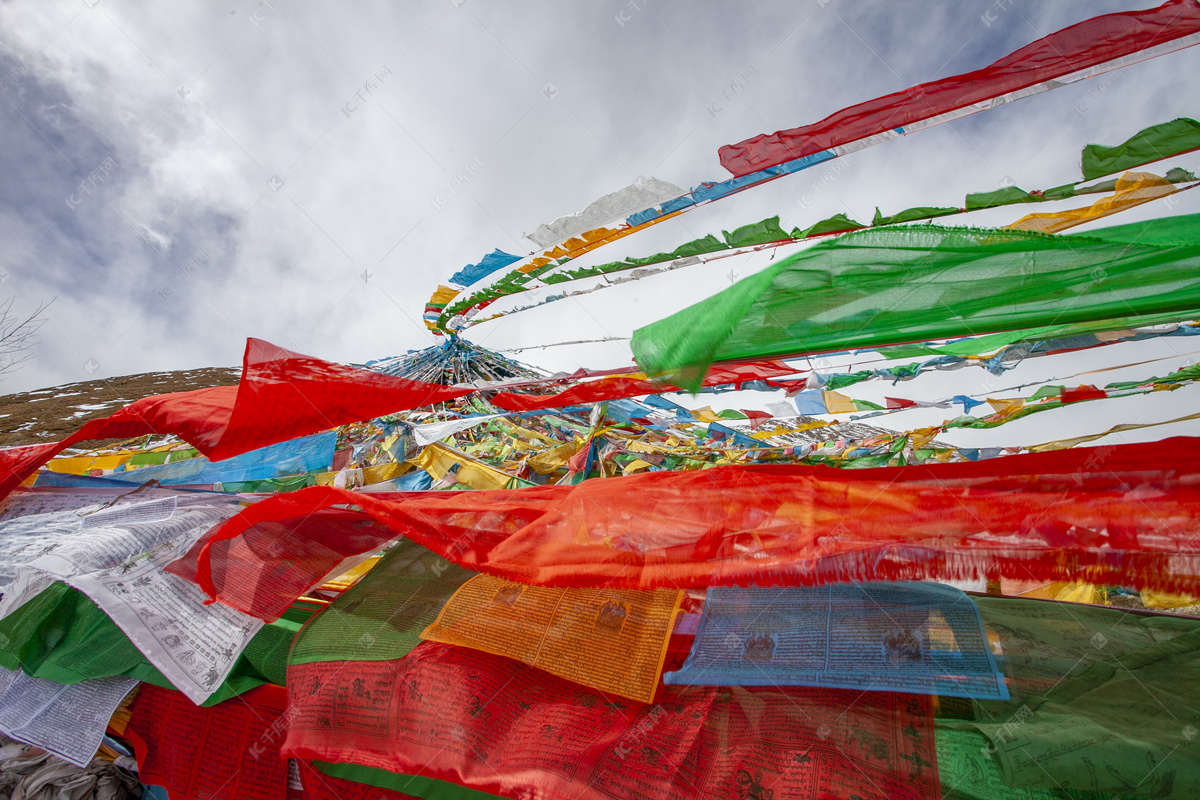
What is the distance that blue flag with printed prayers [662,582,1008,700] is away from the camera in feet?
5.22

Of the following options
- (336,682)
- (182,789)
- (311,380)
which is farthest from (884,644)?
(182,789)

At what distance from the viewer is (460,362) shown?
21.8ft

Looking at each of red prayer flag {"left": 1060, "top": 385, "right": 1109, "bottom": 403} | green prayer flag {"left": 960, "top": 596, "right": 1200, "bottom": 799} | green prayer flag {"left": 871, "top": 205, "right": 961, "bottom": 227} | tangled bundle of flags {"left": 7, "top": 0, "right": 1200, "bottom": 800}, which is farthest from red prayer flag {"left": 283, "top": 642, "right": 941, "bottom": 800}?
red prayer flag {"left": 1060, "top": 385, "right": 1109, "bottom": 403}

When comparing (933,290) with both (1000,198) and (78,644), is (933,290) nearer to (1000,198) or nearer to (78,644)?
(1000,198)

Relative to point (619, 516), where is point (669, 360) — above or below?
above

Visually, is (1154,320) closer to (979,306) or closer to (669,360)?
(979,306)

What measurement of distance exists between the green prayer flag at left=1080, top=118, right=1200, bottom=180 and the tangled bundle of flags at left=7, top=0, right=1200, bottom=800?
1 cm

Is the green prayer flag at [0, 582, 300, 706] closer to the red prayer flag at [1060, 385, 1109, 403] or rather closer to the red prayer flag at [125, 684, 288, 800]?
the red prayer flag at [125, 684, 288, 800]

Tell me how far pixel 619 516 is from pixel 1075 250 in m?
1.46

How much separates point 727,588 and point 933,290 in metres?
1.24

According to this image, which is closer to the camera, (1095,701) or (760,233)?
(1095,701)

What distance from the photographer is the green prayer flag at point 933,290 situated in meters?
1.37

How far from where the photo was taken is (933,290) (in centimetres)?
150

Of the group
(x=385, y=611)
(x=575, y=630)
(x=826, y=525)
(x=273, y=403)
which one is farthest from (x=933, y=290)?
(x=273, y=403)
